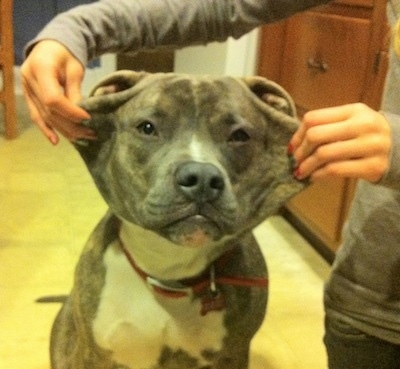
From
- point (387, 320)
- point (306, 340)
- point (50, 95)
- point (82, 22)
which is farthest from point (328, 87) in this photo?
point (50, 95)

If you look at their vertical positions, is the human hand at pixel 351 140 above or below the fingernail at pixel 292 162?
above

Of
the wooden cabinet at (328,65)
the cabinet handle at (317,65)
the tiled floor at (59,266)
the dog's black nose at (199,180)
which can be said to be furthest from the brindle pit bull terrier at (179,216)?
the cabinet handle at (317,65)

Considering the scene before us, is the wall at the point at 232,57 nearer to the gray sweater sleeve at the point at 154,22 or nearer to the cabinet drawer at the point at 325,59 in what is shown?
the cabinet drawer at the point at 325,59

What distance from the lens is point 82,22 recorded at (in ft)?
3.07

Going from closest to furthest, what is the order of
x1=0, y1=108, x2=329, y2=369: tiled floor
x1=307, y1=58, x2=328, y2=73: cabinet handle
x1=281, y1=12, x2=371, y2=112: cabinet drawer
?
x1=0, y1=108, x2=329, y2=369: tiled floor
x1=281, y1=12, x2=371, y2=112: cabinet drawer
x1=307, y1=58, x2=328, y2=73: cabinet handle

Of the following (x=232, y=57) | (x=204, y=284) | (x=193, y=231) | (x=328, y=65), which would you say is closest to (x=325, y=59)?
(x=328, y=65)

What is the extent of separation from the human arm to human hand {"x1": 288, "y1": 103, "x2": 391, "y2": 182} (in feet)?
1.02

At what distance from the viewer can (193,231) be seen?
0.82 metres

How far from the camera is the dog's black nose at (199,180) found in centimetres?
79

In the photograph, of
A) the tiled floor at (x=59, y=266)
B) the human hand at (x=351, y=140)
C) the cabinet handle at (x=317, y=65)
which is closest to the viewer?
the human hand at (x=351, y=140)

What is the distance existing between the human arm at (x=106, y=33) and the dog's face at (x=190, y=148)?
0.14 ft

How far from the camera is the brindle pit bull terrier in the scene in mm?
829

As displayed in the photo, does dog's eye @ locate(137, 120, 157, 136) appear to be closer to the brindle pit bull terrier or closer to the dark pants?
the brindle pit bull terrier

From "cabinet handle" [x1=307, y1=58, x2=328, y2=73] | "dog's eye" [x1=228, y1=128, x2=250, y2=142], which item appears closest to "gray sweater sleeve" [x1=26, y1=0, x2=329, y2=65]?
"dog's eye" [x1=228, y1=128, x2=250, y2=142]
